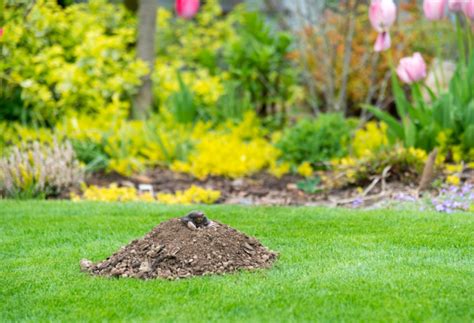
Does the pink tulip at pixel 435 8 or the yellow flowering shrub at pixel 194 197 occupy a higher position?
the pink tulip at pixel 435 8

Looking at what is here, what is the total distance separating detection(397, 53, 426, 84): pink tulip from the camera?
8.12m

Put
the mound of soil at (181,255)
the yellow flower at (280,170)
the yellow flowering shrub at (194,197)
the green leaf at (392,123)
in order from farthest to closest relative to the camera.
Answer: the yellow flower at (280,170) < the green leaf at (392,123) < the yellow flowering shrub at (194,197) < the mound of soil at (181,255)

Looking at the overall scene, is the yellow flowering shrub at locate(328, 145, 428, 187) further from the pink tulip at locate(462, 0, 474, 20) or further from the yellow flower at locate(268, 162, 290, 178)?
the pink tulip at locate(462, 0, 474, 20)

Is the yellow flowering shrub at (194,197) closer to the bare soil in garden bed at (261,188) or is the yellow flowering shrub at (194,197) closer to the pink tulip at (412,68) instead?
the bare soil in garden bed at (261,188)

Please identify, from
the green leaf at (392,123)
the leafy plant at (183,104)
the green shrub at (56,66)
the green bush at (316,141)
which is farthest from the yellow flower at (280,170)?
the green shrub at (56,66)

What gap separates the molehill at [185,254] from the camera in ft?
15.7

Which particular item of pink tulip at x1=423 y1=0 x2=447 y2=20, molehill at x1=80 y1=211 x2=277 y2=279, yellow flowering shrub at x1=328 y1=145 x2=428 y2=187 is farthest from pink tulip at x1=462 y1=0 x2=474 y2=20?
molehill at x1=80 y1=211 x2=277 y2=279

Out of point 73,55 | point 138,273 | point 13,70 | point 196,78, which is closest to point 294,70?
point 196,78

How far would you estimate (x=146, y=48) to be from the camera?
11.9 meters

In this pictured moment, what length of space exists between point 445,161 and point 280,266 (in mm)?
4003

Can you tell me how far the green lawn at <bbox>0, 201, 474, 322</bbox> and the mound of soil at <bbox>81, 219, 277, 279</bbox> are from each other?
113 mm

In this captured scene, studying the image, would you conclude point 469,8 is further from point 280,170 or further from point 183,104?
point 183,104

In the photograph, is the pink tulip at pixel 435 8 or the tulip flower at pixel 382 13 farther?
the pink tulip at pixel 435 8

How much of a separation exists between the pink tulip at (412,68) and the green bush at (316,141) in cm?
119
